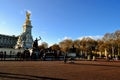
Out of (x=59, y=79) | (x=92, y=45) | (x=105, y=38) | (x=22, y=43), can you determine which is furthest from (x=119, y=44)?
(x=59, y=79)

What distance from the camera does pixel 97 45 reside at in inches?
Result: 4373

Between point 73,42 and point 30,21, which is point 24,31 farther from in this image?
point 73,42

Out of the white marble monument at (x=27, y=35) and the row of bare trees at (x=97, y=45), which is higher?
the white marble monument at (x=27, y=35)

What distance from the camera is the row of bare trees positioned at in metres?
79.5

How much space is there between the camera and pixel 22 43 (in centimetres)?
11069

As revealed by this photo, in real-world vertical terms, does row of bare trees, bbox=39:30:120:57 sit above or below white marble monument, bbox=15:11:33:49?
below

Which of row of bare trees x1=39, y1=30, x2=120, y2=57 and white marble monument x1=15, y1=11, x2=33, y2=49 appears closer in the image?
row of bare trees x1=39, y1=30, x2=120, y2=57

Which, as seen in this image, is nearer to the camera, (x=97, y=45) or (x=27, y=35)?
(x=97, y=45)

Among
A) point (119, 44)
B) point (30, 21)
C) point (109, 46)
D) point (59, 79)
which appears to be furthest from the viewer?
point (30, 21)

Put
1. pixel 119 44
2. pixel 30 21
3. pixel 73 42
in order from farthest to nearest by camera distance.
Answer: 1. pixel 73 42
2. pixel 30 21
3. pixel 119 44

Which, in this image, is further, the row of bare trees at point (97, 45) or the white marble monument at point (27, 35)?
the white marble monument at point (27, 35)

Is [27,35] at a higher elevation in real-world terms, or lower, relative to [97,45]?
higher

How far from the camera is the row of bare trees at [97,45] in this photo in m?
79.5

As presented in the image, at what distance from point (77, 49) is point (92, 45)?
12.5 meters
